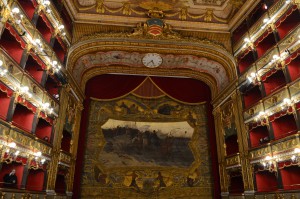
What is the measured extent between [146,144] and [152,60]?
534 centimetres

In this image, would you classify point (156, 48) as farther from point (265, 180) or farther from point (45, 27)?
point (265, 180)

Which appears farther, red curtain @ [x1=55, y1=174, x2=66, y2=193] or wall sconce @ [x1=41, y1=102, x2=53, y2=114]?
red curtain @ [x1=55, y1=174, x2=66, y2=193]

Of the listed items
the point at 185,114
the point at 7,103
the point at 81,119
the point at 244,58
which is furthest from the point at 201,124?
the point at 7,103

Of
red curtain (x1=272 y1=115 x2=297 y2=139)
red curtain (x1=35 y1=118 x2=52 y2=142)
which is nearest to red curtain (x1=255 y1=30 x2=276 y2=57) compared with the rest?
red curtain (x1=272 y1=115 x2=297 y2=139)

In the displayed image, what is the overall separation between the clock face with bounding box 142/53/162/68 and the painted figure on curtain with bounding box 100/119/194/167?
3.85 meters

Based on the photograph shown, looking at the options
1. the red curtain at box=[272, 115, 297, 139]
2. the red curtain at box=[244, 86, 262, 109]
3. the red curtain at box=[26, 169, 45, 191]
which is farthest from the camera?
the red curtain at box=[244, 86, 262, 109]

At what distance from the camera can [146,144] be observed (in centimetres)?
1464

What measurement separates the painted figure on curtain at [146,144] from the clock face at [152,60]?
385cm

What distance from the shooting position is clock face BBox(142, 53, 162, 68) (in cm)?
1494

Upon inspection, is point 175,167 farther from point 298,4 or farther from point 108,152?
point 298,4

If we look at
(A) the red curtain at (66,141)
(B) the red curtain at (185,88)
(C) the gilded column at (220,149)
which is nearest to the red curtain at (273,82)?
(C) the gilded column at (220,149)

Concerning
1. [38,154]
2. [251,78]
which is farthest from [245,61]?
[38,154]

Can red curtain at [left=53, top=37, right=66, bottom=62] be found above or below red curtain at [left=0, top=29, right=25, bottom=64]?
above

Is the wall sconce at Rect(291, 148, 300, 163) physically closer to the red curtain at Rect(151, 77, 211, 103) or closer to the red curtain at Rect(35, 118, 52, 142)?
the red curtain at Rect(151, 77, 211, 103)
